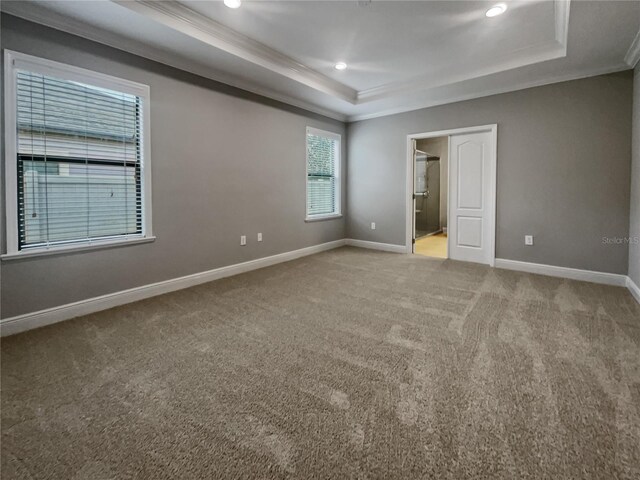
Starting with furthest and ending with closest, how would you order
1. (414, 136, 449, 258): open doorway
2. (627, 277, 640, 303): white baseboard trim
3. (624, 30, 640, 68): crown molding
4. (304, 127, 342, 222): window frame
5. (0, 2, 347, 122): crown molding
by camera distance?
(414, 136, 449, 258): open doorway, (304, 127, 342, 222): window frame, (627, 277, 640, 303): white baseboard trim, (624, 30, 640, 68): crown molding, (0, 2, 347, 122): crown molding

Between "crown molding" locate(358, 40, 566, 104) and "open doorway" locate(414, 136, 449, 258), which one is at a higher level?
"crown molding" locate(358, 40, 566, 104)

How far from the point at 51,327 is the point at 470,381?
3.19 m

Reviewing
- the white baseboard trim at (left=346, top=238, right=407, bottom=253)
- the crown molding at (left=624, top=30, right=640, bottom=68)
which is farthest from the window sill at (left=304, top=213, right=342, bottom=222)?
the crown molding at (left=624, top=30, right=640, bottom=68)

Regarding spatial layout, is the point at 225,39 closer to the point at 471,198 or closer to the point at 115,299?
the point at 115,299

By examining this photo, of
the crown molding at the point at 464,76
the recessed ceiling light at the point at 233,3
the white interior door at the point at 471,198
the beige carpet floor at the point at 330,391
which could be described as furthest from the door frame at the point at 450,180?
the recessed ceiling light at the point at 233,3

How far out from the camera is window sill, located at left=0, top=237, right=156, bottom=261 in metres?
2.41

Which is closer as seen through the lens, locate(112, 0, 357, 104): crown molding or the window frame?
locate(112, 0, 357, 104): crown molding

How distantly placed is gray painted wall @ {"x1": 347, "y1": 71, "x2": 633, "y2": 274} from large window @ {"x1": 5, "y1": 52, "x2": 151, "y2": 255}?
4.21 meters

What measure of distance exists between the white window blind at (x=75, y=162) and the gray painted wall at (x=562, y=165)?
4217 mm

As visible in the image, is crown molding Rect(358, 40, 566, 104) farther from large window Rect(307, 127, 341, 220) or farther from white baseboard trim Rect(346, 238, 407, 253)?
white baseboard trim Rect(346, 238, 407, 253)

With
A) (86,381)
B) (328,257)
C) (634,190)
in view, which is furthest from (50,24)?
(634,190)

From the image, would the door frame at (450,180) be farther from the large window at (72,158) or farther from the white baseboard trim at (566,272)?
the large window at (72,158)

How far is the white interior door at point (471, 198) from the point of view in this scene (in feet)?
14.8

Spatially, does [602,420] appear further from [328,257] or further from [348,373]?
[328,257]
